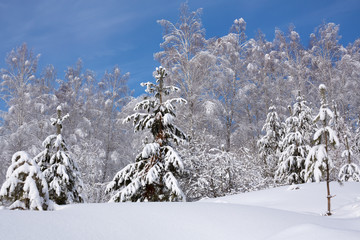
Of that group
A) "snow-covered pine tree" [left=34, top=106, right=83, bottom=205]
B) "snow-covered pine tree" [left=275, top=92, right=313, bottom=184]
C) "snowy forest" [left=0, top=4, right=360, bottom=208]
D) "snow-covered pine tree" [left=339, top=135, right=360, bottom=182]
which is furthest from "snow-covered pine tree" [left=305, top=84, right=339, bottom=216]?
"snow-covered pine tree" [left=34, top=106, right=83, bottom=205]

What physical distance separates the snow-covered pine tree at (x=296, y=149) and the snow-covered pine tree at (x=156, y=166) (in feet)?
21.6

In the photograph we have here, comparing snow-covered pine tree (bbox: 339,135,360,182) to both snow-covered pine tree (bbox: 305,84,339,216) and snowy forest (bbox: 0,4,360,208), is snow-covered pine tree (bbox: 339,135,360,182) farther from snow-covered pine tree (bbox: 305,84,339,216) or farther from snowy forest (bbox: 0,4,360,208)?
snow-covered pine tree (bbox: 305,84,339,216)

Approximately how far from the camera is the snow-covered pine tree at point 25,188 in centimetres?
507

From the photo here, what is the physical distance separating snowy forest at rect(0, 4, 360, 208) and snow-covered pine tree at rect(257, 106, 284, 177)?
0.07m

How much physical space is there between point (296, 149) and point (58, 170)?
34.1ft

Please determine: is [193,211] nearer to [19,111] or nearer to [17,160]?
[17,160]

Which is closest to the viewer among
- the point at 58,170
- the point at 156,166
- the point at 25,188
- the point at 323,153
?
the point at 25,188

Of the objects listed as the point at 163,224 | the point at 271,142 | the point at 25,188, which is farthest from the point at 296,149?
the point at 25,188

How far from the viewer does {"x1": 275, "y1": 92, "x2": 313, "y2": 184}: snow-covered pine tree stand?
13516 mm

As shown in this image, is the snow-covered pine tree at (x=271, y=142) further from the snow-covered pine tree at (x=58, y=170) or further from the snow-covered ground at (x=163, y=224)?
the snow-covered ground at (x=163, y=224)

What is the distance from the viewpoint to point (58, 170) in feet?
30.0

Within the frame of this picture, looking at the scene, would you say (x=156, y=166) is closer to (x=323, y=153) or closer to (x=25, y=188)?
(x=25, y=188)

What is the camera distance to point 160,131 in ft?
29.8

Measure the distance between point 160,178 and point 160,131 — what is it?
1456 mm
